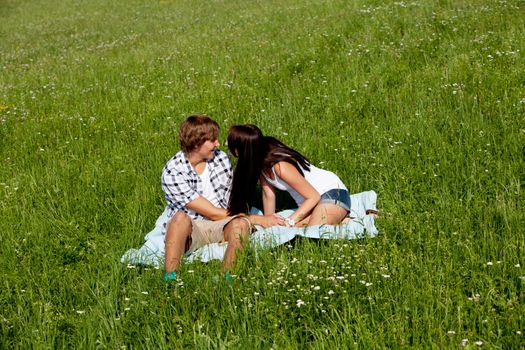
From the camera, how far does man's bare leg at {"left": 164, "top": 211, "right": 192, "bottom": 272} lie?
5.82m

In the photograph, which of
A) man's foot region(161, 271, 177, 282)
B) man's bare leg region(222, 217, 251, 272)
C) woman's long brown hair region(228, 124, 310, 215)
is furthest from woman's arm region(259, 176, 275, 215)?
man's foot region(161, 271, 177, 282)

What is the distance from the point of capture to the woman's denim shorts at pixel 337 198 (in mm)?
6598

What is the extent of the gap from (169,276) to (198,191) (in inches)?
63.5

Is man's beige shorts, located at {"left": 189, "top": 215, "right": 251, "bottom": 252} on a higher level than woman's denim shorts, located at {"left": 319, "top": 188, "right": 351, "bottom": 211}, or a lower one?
lower

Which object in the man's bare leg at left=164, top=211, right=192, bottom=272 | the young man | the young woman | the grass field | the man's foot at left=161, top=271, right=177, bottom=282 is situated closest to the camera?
the grass field

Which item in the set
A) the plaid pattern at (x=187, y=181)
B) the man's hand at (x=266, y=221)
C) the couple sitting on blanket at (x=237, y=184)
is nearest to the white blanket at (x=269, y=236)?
the man's hand at (x=266, y=221)

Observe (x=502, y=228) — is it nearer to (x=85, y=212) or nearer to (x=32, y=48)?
(x=85, y=212)

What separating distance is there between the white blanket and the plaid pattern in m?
0.32

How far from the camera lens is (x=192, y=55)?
13102 mm

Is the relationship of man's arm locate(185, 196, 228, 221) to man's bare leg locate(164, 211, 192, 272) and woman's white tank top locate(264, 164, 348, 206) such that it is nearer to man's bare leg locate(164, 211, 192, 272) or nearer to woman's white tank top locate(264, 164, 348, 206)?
man's bare leg locate(164, 211, 192, 272)

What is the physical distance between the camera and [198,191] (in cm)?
693

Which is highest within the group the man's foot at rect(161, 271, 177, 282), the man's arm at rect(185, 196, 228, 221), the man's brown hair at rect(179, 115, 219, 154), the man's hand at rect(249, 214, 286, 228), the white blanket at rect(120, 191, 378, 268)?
the man's brown hair at rect(179, 115, 219, 154)

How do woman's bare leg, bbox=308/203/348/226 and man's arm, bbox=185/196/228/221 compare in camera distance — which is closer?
woman's bare leg, bbox=308/203/348/226

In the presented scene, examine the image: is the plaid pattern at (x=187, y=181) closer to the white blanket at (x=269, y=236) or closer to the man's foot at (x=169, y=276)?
the white blanket at (x=269, y=236)
